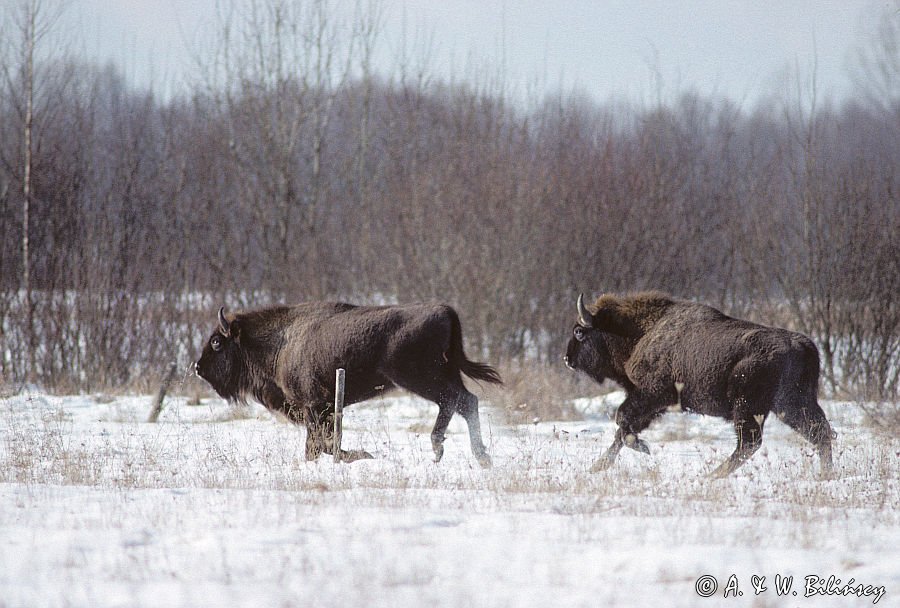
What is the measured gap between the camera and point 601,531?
238 inches

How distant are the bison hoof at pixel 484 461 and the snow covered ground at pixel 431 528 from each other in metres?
0.32

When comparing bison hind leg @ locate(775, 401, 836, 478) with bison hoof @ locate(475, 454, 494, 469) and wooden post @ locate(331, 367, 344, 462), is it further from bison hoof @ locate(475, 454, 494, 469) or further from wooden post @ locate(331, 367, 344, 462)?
wooden post @ locate(331, 367, 344, 462)

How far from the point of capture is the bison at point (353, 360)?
9742mm

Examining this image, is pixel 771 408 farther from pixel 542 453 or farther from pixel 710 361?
pixel 542 453

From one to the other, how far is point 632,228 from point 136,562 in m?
14.9

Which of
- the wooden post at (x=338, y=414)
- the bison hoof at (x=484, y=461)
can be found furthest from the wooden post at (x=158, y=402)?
the bison hoof at (x=484, y=461)

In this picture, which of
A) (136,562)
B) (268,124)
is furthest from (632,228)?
(136,562)

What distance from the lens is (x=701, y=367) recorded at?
912cm

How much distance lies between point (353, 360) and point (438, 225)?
8.88 metres

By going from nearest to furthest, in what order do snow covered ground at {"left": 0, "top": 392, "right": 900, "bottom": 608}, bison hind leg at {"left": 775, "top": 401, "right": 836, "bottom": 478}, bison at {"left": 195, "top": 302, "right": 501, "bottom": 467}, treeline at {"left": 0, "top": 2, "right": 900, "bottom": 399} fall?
snow covered ground at {"left": 0, "top": 392, "right": 900, "bottom": 608}, bison hind leg at {"left": 775, "top": 401, "right": 836, "bottom": 478}, bison at {"left": 195, "top": 302, "right": 501, "bottom": 467}, treeline at {"left": 0, "top": 2, "right": 900, "bottom": 399}

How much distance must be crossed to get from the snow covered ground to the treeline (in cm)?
747

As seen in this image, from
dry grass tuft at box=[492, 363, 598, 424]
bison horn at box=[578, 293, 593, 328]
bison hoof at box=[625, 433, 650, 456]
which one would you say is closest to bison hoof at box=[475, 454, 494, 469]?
bison hoof at box=[625, 433, 650, 456]

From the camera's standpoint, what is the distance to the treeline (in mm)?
16953

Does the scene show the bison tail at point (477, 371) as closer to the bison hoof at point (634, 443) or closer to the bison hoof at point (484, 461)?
the bison hoof at point (484, 461)
